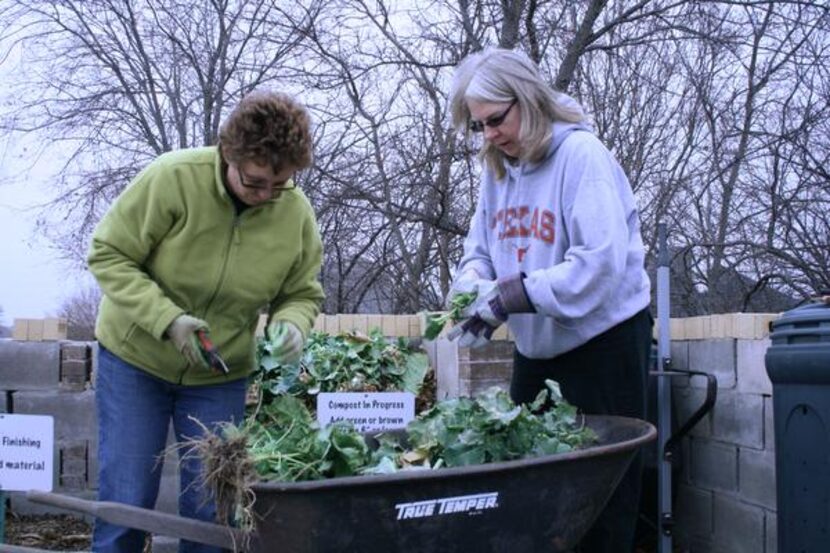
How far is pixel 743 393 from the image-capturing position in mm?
3629

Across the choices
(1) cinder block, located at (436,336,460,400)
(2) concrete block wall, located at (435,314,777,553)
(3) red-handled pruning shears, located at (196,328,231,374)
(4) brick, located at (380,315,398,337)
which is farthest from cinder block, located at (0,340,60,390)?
(3) red-handled pruning shears, located at (196,328,231,374)

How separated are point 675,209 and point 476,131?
6.88 meters

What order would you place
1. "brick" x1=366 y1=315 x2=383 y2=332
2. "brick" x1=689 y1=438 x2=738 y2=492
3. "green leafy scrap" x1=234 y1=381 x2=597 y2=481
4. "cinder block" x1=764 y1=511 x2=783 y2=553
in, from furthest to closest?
"brick" x1=366 y1=315 x2=383 y2=332 → "brick" x1=689 y1=438 x2=738 y2=492 → "cinder block" x1=764 y1=511 x2=783 y2=553 → "green leafy scrap" x1=234 y1=381 x2=597 y2=481

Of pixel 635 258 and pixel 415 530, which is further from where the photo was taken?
pixel 635 258

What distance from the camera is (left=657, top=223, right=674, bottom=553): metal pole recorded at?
376 centimetres

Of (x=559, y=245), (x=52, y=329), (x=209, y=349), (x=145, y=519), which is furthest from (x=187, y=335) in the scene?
(x=52, y=329)

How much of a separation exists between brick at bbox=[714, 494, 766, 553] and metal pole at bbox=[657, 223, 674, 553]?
0.21 metres

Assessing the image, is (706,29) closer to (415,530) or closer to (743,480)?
(743,480)

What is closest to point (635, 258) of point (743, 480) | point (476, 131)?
point (476, 131)

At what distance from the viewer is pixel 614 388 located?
8.65 ft

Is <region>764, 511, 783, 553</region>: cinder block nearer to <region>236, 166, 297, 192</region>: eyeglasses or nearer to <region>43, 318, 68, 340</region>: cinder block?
<region>236, 166, 297, 192</region>: eyeglasses

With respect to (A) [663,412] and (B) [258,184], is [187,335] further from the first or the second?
(A) [663,412]

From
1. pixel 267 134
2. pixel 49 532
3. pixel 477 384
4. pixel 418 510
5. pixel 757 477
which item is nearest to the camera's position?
pixel 418 510

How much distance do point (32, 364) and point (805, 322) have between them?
12.3 ft
